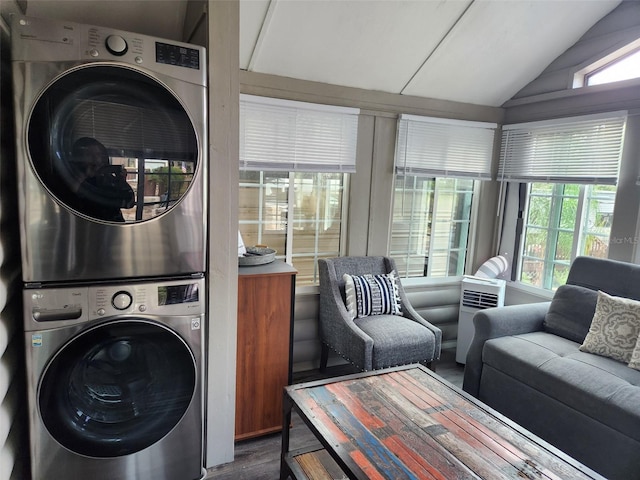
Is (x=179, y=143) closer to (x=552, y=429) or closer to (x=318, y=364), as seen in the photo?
(x=318, y=364)

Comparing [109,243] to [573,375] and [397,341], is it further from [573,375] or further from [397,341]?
[573,375]

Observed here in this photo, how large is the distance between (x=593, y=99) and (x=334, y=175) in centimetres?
202

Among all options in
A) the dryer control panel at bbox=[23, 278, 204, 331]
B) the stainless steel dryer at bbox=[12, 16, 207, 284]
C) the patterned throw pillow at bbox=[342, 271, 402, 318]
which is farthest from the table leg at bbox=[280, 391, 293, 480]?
the patterned throw pillow at bbox=[342, 271, 402, 318]

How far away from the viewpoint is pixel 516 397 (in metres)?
2.47

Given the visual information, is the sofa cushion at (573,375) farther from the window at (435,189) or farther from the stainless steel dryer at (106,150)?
the stainless steel dryer at (106,150)

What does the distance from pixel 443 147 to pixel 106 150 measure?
2.76 m

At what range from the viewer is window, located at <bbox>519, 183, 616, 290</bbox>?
321 centimetres

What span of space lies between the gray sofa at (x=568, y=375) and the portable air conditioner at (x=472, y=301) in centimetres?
41

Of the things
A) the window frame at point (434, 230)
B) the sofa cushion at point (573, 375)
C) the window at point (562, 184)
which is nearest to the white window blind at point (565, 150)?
the window at point (562, 184)

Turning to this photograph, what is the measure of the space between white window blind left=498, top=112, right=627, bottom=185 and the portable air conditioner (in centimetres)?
100

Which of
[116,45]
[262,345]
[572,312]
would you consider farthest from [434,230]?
[116,45]

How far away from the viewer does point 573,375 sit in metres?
2.24

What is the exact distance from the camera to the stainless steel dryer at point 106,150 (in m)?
1.48

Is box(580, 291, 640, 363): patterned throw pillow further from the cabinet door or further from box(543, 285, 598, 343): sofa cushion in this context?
the cabinet door
